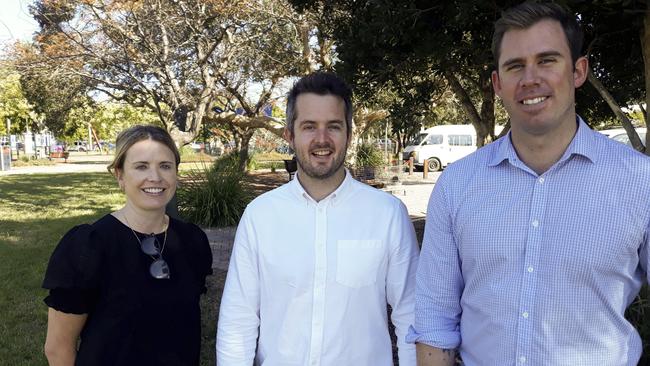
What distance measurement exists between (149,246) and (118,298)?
10.2 inches

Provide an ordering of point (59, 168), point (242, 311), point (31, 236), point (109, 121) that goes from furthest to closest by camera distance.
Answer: point (109, 121) < point (59, 168) < point (31, 236) < point (242, 311)

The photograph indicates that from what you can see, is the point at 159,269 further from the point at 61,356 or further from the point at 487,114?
the point at 487,114

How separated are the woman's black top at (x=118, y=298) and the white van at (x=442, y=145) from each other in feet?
87.0

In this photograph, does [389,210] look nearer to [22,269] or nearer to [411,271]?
[411,271]

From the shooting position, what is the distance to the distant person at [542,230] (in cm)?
177

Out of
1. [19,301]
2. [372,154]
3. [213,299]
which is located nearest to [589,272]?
[213,299]

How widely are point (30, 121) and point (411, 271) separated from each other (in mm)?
48318

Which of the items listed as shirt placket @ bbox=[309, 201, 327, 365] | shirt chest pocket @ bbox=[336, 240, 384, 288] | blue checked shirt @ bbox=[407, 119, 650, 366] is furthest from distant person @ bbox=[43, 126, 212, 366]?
blue checked shirt @ bbox=[407, 119, 650, 366]

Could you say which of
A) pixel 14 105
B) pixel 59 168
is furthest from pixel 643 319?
pixel 14 105

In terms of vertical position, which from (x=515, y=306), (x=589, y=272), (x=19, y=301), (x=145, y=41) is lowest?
(x=19, y=301)

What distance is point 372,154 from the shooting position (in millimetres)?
21266

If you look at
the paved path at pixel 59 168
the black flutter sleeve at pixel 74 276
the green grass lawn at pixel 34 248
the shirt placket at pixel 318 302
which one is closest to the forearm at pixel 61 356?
the black flutter sleeve at pixel 74 276

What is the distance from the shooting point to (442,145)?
94.2 ft

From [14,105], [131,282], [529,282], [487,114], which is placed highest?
[14,105]
